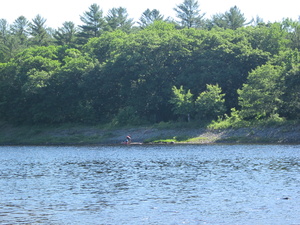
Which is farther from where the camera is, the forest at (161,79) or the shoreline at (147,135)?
the forest at (161,79)

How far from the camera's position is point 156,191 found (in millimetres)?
28656

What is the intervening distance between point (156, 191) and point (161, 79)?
59.0 meters

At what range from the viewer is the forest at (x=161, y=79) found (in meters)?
73.3

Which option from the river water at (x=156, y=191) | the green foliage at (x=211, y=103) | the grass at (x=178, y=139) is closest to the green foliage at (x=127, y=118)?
the grass at (x=178, y=139)

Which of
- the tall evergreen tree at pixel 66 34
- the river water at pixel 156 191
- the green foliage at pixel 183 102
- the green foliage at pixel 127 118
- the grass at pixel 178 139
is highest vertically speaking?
the tall evergreen tree at pixel 66 34

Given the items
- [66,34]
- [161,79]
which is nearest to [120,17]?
[66,34]

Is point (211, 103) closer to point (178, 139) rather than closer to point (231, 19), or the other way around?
point (178, 139)

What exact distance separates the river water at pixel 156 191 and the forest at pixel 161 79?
27558 mm

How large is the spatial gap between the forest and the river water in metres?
27.6

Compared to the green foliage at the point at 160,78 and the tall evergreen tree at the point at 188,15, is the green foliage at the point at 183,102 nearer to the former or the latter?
the green foliage at the point at 160,78

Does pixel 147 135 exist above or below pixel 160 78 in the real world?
below

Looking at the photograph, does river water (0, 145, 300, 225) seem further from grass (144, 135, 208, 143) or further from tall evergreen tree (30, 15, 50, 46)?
tall evergreen tree (30, 15, 50, 46)

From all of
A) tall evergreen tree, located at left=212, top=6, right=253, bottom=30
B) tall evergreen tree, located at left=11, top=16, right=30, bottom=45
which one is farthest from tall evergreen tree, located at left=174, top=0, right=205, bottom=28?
tall evergreen tree, located at left=11, top=16, right=30, bottom=45

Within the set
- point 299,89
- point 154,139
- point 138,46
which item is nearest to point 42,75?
point 138,46
